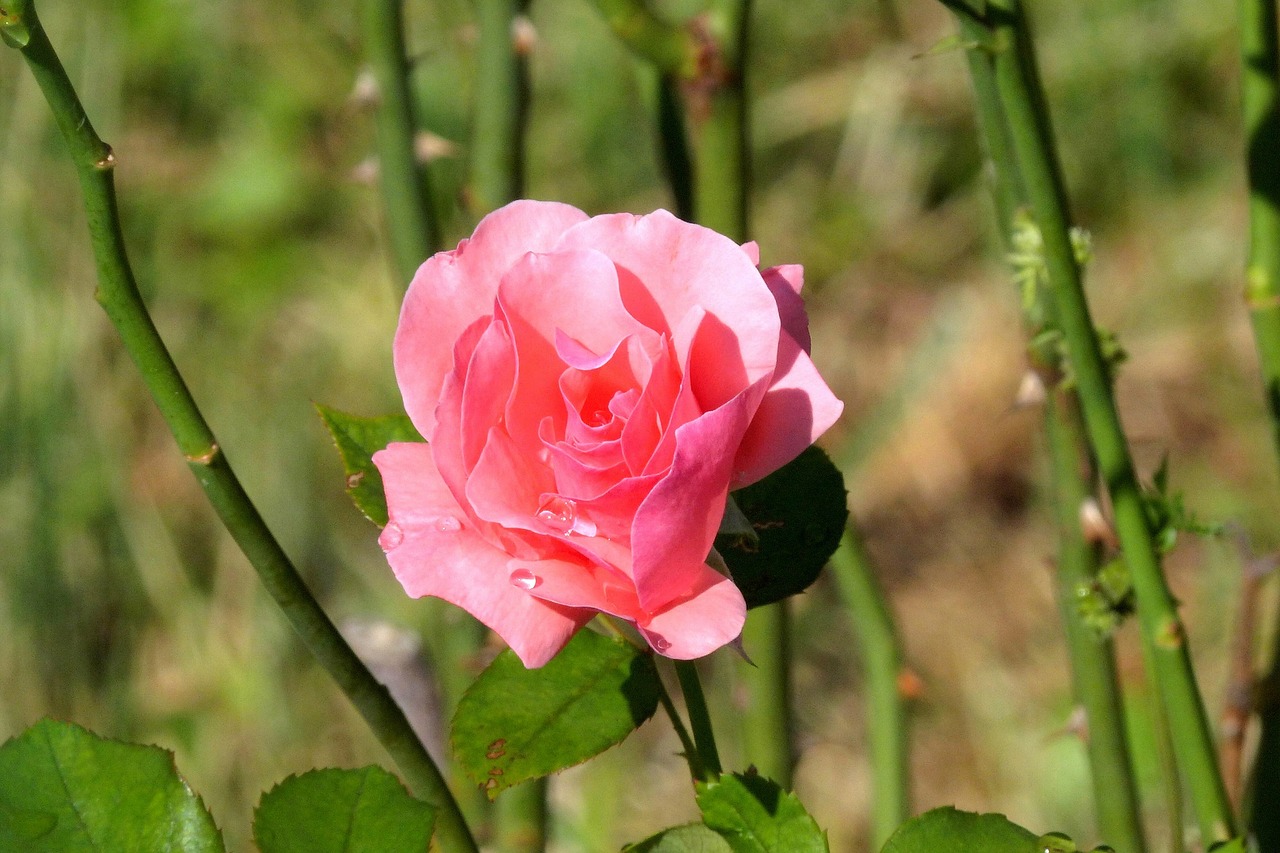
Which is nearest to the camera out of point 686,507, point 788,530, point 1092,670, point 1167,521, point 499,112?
point 686,507

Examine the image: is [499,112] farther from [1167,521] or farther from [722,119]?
[1167,521]

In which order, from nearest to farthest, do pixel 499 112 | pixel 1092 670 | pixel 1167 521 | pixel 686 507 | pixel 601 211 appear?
pixel 686 507 < pixel 1167 521 < pixel 1092 670 < pixel 499 112 < pixel 601 211

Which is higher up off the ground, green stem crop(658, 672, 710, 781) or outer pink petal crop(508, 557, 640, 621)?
outer pink petal crop(508, 557, 640, 621)

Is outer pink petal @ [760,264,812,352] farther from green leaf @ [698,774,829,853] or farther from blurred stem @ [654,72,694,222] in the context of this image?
blurred stem @ [654,72,694,222]

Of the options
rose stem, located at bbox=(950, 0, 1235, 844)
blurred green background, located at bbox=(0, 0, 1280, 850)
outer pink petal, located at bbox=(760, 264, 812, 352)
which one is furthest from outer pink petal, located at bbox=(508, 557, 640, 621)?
blurred green background, located at bbox=(0, 0, 1280, 850)

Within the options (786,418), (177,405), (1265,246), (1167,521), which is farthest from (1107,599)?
(177,405)
